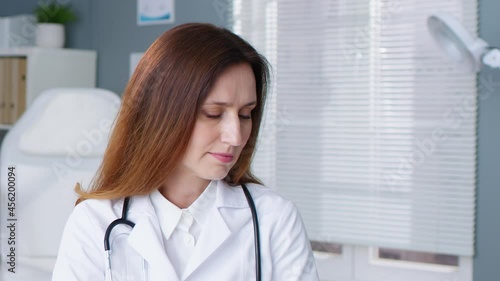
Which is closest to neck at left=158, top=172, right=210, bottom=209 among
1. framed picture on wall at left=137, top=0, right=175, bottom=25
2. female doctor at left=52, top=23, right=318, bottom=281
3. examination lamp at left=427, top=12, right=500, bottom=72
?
female doctor at left=52, top=23, right=318, bottom=281

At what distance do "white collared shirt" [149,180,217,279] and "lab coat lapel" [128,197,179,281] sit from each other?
35 mm

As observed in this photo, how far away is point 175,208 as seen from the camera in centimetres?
138

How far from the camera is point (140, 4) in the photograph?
3.99 m

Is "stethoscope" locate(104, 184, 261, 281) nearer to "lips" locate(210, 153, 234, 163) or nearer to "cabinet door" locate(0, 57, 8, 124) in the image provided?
"lips" locate(210, 153, 234, 163)

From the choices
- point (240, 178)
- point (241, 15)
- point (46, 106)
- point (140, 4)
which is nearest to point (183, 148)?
point (240, 178)

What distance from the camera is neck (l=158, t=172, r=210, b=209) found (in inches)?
55.3

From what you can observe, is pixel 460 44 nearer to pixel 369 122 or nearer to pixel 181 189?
pixel 369 122

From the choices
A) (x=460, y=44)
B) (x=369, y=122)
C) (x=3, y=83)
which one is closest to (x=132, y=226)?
(x=460, y=44)

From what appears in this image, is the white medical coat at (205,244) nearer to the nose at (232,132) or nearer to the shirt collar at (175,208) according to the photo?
the shirt collar at (175,208)

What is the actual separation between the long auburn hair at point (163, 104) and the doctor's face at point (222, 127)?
0.05ft

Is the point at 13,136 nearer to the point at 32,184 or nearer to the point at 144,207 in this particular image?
the point at 32,184

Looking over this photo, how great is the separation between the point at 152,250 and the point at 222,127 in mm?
240

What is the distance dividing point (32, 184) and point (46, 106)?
0.29 meters

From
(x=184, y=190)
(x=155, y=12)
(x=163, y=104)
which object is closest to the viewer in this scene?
(x=163, y=104)
